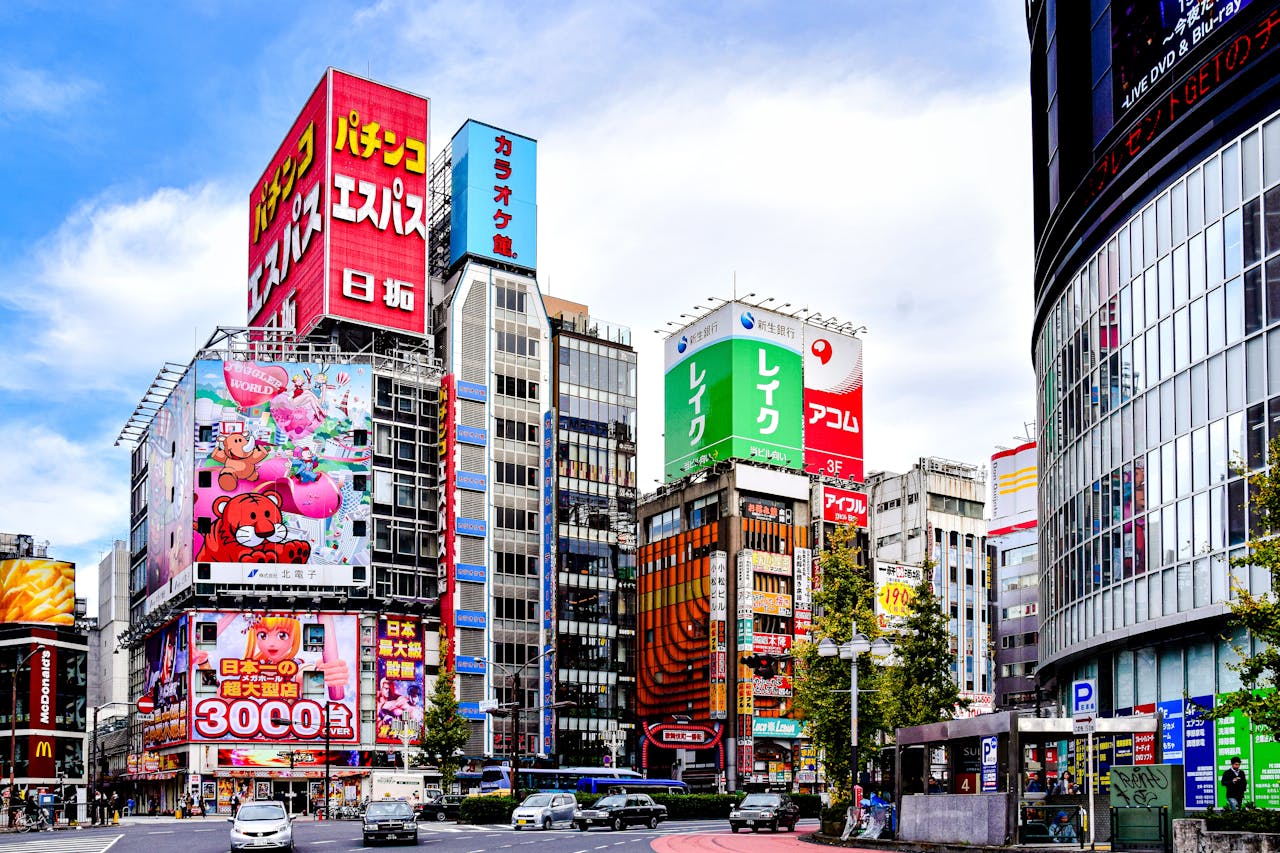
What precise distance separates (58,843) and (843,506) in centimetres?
8690

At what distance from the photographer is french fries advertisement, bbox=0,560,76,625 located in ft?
543

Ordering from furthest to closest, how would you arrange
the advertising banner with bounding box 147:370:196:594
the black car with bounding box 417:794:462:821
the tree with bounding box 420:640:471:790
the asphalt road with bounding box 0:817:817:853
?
1. the advertising banner with bounding box 147:370:196:594
2. the tree with bounding box 420:640:471:790
3. the black car with bounding box 417:794:462:821
4. the asphalt road with bounding box 0:817:817:853

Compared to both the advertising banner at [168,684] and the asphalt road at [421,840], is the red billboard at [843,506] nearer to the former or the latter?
the advertising banner at [168,684]

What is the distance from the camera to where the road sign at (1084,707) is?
116 feet

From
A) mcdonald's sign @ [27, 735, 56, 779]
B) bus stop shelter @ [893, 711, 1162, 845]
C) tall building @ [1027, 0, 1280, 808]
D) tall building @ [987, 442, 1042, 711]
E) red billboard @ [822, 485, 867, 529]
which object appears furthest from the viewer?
mcdonald's sign @ [27, 735, 56, 779]

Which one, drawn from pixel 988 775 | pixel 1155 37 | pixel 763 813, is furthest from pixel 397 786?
pixel 1155 37

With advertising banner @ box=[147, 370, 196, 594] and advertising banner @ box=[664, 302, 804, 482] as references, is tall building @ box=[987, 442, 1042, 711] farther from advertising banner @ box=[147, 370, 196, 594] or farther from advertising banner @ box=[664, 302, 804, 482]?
advertising banner @ box=[147, 370, 196, 594]

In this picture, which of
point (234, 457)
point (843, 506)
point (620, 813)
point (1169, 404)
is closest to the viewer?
point (1169, 404)

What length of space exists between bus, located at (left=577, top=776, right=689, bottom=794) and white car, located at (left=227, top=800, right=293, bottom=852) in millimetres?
45680

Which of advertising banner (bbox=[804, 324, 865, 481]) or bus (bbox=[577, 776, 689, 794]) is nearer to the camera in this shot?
bus (bbox=[577, 776, 689, 794])

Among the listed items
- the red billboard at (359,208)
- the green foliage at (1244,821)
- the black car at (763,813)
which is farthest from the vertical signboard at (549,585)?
the green foliage at (1244,821)

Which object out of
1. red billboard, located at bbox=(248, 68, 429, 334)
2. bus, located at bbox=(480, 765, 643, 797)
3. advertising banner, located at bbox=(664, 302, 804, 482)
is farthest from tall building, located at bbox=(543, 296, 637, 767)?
bus, located at bbox=(480, 765, 643, 797)

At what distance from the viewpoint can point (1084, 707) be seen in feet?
174

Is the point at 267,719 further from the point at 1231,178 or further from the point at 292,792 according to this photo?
the point at 1231,178
